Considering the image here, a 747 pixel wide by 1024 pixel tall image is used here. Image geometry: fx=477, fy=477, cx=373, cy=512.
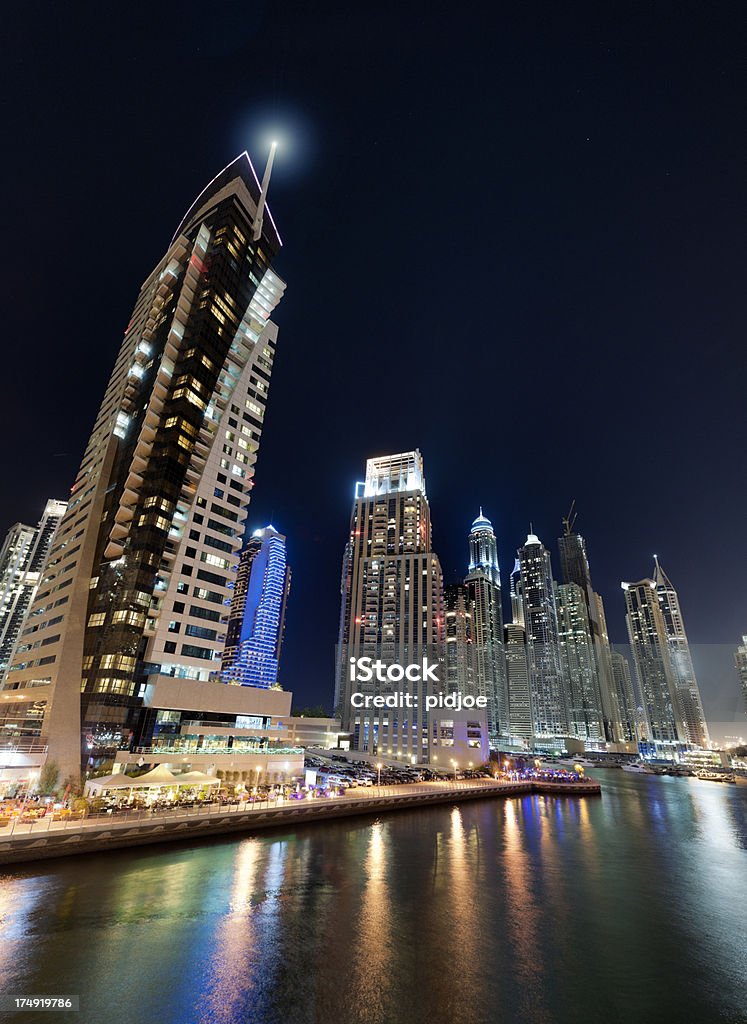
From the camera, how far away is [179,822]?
147 feet

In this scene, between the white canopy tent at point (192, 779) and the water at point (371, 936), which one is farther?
the white canopy tent at point (192, 779)

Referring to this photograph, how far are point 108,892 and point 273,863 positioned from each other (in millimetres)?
13540

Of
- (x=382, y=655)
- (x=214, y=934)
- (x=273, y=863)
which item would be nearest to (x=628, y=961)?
(x=214, y=934)

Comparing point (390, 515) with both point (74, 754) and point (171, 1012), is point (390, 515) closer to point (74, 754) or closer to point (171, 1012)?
point (74, 754)

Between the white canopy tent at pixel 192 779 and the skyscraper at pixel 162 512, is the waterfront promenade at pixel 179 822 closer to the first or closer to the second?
the white canopy tent at pixel 192 779

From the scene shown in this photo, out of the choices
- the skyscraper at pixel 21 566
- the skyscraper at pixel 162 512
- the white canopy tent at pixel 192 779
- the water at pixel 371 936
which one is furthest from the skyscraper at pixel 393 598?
the skyscraper at pixel 21 566

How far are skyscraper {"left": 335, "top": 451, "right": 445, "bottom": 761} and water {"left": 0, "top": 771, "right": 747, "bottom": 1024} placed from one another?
90.9m

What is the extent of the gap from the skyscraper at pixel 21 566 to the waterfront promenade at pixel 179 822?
502ft

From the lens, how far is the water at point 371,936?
20828 millimetres

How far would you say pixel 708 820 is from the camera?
81.4m

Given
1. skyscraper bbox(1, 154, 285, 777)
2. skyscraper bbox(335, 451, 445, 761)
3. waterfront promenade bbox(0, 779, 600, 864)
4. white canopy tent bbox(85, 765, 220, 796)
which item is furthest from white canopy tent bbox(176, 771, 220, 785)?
skyscraper bbox(335, 451, 445, 761)

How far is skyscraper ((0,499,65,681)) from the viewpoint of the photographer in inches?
6639

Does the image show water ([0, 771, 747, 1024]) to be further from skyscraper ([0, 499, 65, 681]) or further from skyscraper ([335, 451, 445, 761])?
skyscraper ([0, 499, 65, 681])

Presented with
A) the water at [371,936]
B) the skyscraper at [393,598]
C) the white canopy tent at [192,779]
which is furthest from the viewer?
the skyscraper at [393,598]
